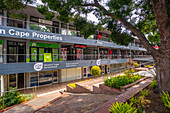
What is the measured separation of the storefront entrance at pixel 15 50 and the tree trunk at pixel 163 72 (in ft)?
46.9

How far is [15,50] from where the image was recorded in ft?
46.0

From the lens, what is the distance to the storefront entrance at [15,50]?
1345 centimetres

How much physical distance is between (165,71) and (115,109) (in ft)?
10.9

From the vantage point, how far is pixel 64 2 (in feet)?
24.4

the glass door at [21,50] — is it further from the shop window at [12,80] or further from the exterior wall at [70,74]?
the exterior wall at [70,74]

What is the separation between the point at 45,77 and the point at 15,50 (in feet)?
18.0

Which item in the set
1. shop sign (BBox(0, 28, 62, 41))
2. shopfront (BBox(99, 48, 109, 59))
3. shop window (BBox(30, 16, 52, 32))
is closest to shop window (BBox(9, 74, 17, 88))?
shop sign (BBox(0, 28, 62, 41))

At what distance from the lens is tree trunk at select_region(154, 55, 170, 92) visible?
16.7 ft

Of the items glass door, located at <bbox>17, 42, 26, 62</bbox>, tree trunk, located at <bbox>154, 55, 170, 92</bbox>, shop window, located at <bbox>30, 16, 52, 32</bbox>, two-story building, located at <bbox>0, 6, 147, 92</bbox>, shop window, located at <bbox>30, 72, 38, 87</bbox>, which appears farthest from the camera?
shop window, located at <bbox>30, 72, 38, 87</bbox>

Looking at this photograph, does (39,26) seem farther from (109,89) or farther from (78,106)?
(78,106)

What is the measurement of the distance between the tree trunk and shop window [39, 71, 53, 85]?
1474 centimetres

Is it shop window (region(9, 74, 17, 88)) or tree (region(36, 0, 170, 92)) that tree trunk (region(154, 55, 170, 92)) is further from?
shop window (region(9, 74, 17, 88))

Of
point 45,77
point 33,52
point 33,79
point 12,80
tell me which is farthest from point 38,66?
point 45,77

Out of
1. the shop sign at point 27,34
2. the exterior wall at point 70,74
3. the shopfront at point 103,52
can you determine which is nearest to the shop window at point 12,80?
the shop sign at point 27,34
